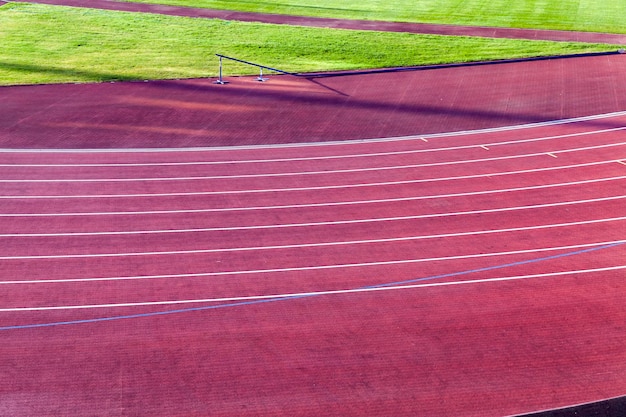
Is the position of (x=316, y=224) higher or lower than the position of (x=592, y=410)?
lower

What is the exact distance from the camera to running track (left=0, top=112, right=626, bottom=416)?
32.8ft

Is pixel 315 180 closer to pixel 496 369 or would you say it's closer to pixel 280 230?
pixel 280 230

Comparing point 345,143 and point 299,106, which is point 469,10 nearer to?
point 299,106

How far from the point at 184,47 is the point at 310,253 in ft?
54.8

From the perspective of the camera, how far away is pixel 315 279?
1273 centimetres

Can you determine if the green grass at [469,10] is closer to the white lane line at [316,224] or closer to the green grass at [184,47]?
the green grass at [184,47]

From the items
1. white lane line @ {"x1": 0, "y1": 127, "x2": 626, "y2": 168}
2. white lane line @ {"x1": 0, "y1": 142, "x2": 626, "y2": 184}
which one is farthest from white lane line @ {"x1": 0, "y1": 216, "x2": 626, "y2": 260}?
white lane line @ {"x1": 0, "y1": 127, "x2": 626, "y2": 168}

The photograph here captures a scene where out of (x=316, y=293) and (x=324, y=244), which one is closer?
(x=316, y=293)

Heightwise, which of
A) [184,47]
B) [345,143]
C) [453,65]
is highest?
[453,65]

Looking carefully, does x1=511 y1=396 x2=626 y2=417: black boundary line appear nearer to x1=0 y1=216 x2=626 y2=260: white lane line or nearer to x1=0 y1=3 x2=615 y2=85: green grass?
x1=0 y1=216 x2=626 y2=260: white lane line

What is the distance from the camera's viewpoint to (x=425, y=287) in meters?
12.5

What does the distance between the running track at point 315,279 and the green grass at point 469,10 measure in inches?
619

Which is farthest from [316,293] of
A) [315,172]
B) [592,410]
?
[315,172]

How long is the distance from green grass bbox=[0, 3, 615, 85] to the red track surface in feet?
10.3
